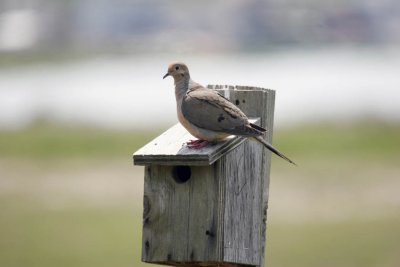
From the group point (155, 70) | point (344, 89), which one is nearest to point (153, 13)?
point (155, 70)

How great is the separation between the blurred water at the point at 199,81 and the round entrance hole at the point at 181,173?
1488 cm

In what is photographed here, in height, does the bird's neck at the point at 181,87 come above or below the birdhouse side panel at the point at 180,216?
above

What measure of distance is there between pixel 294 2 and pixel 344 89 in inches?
729

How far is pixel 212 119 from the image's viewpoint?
694 cm

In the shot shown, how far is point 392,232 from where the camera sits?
14969mm

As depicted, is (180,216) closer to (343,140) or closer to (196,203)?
(196,203)

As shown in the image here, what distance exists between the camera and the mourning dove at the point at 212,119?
6883mm

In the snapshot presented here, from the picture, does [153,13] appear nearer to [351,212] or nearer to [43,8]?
[43,8]

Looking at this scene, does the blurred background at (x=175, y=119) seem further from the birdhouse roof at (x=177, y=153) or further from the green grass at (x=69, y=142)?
the birdhouse roof at (x=177, y=153)

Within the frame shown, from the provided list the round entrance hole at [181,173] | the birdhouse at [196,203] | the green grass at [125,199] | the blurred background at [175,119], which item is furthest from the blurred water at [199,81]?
the round entrance hole at [181,173]

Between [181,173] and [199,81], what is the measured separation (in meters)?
21.3

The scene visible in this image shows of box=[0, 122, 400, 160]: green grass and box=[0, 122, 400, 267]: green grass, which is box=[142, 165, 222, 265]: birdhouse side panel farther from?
box=[0, 122, 400, 160]: green grass

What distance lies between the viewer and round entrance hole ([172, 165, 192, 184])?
22.6 ft

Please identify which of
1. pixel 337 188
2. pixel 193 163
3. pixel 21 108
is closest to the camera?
pixel 193 163
